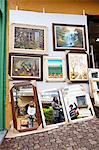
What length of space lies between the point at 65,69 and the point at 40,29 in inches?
24.8

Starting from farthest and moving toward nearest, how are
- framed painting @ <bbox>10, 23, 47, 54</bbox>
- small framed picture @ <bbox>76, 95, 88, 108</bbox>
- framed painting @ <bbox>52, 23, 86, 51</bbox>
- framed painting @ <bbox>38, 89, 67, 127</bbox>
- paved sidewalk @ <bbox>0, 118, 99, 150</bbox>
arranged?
1. framed painting @ <bbox>52, 23, 86, 51</bbox>
2. framed painting @ <bbox>10, 23, 47, 54</bbox>
3. small framed picture @ <bbox>76, 95, 88, 108</bbox>
4. framed painting @ <bbox>38, 89, 67, 127</bbox>
5. paved sidewalk @ <bbox>0, 118, 99, 150</bbox>

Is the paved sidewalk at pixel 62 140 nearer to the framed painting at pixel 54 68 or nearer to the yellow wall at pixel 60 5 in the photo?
the framed painting at pixel 54 68

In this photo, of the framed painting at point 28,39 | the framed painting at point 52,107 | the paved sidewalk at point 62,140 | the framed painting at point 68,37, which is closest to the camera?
the paved sidewalk at point 62,140

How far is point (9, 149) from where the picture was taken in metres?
1.87

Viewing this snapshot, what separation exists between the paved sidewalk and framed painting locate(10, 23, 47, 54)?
3.49ft

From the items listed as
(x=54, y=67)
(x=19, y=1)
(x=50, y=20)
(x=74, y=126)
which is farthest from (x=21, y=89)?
(x=19, y=1)

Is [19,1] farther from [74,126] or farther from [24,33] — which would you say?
[74,126]

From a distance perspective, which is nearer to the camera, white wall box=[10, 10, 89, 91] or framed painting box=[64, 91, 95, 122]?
framed painting box=[64, 91, 95, 122]

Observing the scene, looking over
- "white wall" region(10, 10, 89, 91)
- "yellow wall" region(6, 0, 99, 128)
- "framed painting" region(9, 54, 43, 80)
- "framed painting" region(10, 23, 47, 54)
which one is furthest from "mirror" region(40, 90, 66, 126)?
"yellow wall" region(6, 0, 99, 128)

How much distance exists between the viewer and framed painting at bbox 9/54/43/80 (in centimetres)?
254

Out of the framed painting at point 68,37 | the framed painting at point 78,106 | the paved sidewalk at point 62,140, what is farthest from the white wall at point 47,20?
the paved sidewalk at point 62,140

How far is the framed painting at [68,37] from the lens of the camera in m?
2.71

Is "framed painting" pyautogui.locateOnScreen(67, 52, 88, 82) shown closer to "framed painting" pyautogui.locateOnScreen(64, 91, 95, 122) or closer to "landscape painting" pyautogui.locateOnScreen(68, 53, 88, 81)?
"landscape painting" pyautogui.locateOnScreen(68, 53, 88, 81)

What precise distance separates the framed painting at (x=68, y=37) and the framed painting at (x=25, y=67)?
34 cm
